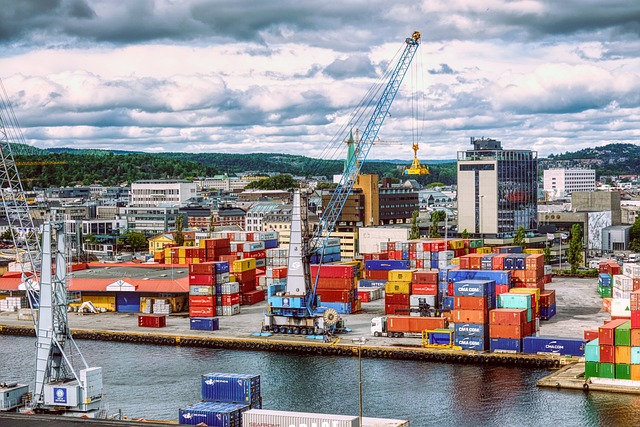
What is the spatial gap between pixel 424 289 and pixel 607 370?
13644 millimetres

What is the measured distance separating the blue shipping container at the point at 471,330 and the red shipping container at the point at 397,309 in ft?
24.1

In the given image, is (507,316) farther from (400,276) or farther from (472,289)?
(400,276)

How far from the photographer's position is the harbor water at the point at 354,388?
28.8 metres

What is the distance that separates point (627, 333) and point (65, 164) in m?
146

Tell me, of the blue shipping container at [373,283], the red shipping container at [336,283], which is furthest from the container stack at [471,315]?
the blue shipping container at [373,283]

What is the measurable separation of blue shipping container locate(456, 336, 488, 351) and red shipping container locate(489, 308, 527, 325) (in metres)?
0.82

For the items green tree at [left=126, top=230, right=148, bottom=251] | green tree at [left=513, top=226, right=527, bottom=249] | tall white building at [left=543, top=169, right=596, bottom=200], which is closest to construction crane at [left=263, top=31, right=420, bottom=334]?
green tree at [left=513, top=226, right=527, bottom=249]

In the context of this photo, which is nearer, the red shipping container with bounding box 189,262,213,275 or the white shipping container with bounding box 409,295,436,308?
the white shipping container with bounding box 409,295,436,308

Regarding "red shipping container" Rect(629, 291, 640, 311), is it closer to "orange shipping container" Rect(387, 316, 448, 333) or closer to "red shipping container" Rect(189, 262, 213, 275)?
"orange shipping container" Rect(387, 316, 448, 333)

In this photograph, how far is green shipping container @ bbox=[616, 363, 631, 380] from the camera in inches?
1243

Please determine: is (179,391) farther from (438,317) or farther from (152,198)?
(152,198)

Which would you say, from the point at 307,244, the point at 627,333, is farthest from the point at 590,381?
the point at 307,244

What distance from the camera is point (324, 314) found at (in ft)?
135

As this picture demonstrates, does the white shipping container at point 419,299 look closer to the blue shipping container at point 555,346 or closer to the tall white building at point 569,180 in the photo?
the blue shipping container at point 555,346
